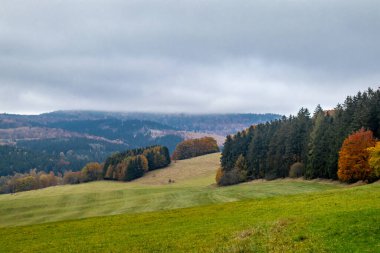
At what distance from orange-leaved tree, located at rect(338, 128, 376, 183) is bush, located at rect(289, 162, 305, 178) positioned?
24.5 meters

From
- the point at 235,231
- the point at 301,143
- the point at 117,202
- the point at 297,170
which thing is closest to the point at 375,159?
the point at 297,170

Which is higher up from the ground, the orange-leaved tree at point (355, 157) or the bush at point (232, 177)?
the orange-leaved tree at point (355, 157)

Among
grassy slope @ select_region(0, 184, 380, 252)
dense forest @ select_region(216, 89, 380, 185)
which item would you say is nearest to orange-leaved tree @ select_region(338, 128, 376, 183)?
dense forest @ select_region(216, 89, 380, 185)

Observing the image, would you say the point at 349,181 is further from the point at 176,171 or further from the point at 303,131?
the point at 176,171

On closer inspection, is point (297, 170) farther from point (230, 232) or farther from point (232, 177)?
point (230, 232)

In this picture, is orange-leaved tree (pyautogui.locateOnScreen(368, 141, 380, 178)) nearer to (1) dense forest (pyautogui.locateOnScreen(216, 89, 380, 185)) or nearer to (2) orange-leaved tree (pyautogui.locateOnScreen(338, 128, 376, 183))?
(2) orange-leaved tree (pyautogui.locateOnScreen(338, 128, 376, 183))

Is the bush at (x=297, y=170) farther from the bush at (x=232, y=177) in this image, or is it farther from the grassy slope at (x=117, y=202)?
the bush at (x=232, y=177)

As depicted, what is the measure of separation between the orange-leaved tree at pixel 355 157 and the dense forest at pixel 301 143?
2.98 meters

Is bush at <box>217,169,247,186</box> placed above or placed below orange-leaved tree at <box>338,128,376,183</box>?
below

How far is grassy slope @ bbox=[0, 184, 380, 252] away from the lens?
77.1ft

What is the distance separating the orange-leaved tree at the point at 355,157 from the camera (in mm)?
82562

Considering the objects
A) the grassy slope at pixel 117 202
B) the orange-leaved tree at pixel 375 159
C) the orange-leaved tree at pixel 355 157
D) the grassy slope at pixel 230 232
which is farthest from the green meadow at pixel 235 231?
the orange-leaved tree at pixel 355 157

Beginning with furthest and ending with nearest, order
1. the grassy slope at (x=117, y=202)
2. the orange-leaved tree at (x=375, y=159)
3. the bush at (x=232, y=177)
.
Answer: the bush at (x=232, y=177)
the orange-leaved tree at (x=375, y=159)
the grassy slope at (x=117, y=202)

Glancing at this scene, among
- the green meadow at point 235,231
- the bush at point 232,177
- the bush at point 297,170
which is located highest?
the green meadow at point 235,231
